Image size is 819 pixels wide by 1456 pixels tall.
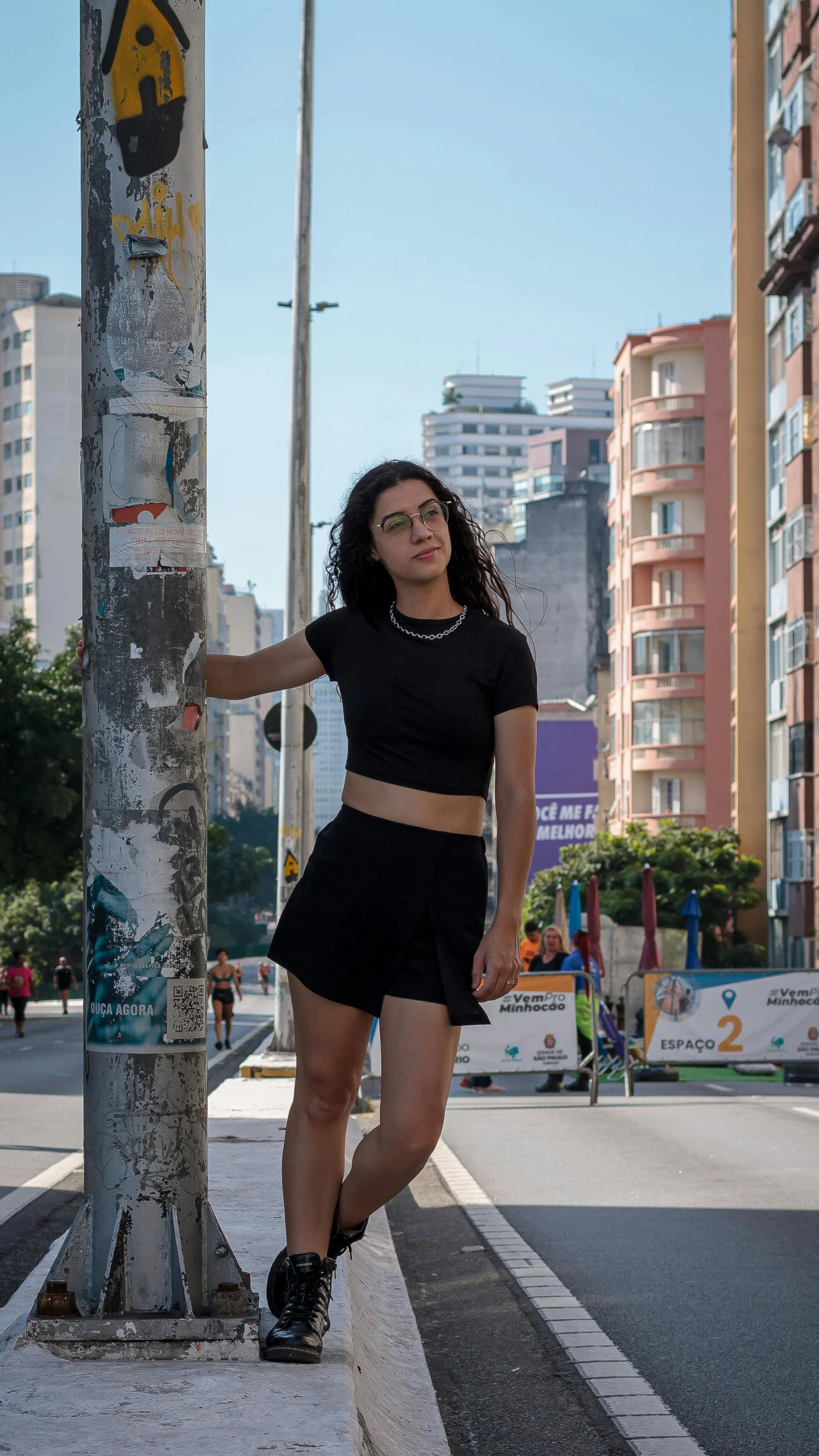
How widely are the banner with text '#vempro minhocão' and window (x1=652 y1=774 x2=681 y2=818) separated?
54825 millimetres

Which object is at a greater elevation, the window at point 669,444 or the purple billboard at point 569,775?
the window at point 669,444

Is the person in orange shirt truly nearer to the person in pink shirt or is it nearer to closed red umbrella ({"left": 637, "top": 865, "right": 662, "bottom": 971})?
closed red umbrella ({"left": 637, "top": 865, "right": 662, "bottom": 971})

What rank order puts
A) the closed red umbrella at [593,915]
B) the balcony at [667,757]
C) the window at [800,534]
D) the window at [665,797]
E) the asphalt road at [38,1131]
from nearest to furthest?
the asphalt road at [38,1131] → the closed red umbrella at [593,915] → the window at [800,534] → the balcony at [667,757] → the window at [665,797]

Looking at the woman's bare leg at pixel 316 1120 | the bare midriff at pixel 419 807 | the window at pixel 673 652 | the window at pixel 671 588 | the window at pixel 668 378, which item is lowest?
the woman's bare leg at pixel 316 1120

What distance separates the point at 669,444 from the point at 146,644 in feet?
237

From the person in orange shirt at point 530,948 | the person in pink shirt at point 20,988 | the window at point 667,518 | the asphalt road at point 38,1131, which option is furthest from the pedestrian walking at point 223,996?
the window at point 667,518

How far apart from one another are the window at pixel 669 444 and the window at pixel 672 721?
9.46 meters

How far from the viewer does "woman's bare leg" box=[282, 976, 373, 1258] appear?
445 cm

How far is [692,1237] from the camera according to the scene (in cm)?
822

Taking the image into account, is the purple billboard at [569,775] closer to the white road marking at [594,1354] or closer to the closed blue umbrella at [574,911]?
the closed blue umbrella at [574,911]

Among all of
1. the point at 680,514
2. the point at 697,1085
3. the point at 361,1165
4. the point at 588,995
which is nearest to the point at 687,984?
the point at 588,995

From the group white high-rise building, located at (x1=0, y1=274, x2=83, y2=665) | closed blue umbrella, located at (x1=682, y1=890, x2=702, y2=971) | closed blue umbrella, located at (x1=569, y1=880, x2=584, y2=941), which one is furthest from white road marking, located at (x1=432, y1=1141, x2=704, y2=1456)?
white high-rise building, located at (x1=0, y1=274, x2=83, y2=665)

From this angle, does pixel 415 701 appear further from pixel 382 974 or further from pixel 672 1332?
pixel 672 1332

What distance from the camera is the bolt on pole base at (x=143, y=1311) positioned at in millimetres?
4281
